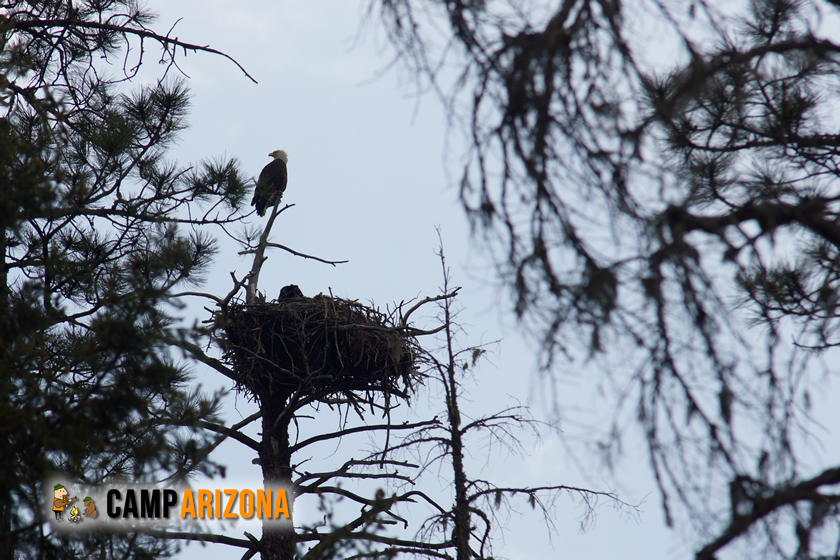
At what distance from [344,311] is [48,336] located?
2378 millimetres

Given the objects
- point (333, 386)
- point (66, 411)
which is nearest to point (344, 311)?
point (333, 386)

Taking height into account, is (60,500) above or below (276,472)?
below

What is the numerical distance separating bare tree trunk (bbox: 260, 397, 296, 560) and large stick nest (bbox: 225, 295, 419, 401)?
347 mm

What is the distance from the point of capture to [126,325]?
3.52 metres

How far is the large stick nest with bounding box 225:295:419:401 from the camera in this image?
245 inches

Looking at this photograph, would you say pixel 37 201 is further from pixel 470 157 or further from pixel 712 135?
pixel 712 135

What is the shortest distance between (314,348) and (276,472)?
1184mm

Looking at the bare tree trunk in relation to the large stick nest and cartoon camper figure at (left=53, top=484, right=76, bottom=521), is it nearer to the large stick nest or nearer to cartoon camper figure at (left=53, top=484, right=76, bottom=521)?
the large stick nest

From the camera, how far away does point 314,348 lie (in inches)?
251

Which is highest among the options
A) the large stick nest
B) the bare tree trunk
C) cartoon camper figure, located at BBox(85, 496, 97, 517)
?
the large stick nest

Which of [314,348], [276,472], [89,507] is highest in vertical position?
[314,348]
